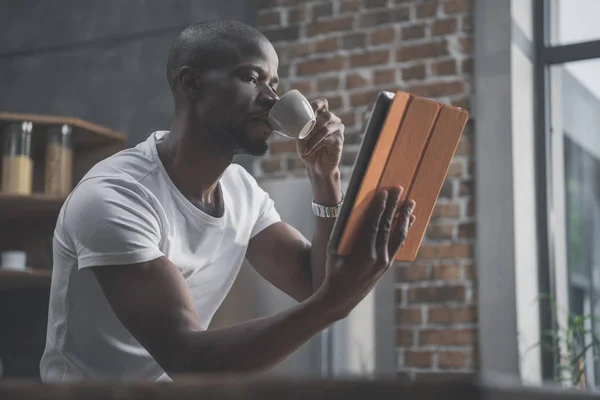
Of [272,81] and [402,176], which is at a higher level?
[272,81]

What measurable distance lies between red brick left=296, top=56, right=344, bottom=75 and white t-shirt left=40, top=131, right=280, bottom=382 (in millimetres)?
1719

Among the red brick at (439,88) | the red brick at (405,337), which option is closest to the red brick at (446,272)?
the red brick at (405,337)

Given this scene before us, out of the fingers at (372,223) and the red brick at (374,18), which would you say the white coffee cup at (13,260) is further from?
the fingers at (372,223)

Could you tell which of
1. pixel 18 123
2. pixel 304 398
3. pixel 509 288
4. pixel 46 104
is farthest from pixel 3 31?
pixel 304 398

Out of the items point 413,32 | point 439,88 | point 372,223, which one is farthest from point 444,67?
point 372,223

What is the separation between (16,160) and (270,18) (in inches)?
47.1

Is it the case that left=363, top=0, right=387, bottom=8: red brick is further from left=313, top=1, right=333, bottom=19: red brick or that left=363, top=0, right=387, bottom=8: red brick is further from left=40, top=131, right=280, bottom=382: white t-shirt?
left=40, top=131, right=280, bottom=382: white t-shirt

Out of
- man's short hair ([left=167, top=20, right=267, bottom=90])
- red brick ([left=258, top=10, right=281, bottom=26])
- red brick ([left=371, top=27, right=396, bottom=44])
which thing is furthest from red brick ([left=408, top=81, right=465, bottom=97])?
man's short hair ([left=167, top=20, right=267, bottom=90])

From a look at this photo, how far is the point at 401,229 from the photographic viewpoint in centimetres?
123

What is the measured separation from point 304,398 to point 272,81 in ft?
4.45

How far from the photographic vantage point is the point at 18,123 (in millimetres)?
3307

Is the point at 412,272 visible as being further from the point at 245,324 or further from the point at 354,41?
the point at 245,324

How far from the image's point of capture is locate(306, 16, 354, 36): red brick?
3172mm

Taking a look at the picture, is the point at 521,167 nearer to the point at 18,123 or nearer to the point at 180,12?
the point at 180,12
